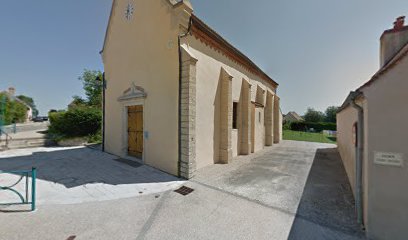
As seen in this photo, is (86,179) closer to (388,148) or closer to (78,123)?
(388,148)

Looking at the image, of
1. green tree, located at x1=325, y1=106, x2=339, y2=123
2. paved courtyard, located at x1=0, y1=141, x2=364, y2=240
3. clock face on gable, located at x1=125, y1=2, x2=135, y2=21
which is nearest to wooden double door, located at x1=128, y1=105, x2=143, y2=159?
paved courtyard, located at x1=0, y1=141, x2=364, y2=240

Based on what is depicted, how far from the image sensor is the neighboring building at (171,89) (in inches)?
248

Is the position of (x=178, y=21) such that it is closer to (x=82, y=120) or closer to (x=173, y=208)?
(x=173, y=208)

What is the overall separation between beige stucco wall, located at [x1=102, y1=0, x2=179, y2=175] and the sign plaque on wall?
5345mm

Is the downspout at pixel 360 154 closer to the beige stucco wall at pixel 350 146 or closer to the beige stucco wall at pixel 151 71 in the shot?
the beige stucco wall at pixel 350 146

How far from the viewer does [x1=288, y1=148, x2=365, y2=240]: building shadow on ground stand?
3254 millimetres

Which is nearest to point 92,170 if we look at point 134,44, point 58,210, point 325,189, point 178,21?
point 58,210

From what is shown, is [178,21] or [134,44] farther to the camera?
[134,44]

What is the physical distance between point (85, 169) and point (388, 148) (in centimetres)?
897

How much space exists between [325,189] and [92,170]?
8.37 m

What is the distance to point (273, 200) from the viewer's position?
4590 mm

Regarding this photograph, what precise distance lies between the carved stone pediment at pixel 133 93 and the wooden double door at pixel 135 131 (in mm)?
584

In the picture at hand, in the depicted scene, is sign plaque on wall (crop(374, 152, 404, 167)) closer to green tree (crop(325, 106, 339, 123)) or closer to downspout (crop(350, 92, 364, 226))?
downspout (crop(350, 92, 364, 226))

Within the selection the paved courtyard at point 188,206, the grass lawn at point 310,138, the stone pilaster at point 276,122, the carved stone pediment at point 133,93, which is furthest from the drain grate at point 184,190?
the grass lawn at point 310,138
